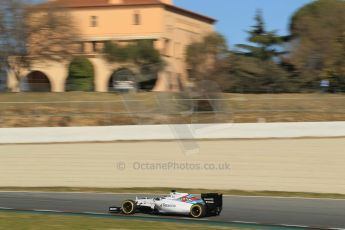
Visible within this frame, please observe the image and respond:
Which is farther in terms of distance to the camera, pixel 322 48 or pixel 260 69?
pixel 322 48

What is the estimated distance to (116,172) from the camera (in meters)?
28.4

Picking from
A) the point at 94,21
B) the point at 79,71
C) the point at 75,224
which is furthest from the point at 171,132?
the point at 94,21

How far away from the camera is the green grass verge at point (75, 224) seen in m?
12.6

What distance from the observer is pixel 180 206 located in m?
15.2

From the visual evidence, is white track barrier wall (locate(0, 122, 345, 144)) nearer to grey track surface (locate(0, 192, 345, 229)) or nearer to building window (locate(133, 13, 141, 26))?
grey track surface (locate(0, 192, 345, 229))

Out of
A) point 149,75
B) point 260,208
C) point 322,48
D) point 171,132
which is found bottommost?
point 260,208

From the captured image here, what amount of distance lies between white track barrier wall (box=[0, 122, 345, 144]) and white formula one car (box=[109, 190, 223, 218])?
477 inches

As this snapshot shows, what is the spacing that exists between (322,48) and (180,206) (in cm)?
4257

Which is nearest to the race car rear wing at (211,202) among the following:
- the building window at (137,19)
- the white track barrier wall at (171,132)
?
the white track barrier wall at (171,132)

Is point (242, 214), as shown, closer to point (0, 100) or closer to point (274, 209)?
point (274, 209)

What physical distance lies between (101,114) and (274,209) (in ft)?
54.9

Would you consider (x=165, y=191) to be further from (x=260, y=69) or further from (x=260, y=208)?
(x=260, y=69)

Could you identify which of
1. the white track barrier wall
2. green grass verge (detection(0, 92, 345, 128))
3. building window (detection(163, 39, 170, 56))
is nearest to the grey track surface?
the white track barrier wall

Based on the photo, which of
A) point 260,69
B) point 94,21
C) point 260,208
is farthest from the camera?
point 94,21
